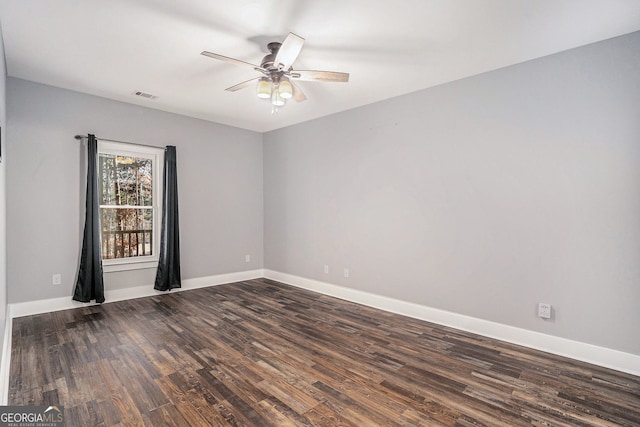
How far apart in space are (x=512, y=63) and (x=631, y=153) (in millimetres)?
1268

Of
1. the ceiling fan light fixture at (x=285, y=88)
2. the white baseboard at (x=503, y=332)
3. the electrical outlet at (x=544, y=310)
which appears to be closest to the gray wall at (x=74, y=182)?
the white baseboard at (x=503, y=332)

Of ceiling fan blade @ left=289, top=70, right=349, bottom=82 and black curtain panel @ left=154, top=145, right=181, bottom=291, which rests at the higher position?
ceiling fan blade @ left=289, top=70, right=349, bottom=82

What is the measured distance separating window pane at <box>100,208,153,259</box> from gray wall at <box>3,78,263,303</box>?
30 cm

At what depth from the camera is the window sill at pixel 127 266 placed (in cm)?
429

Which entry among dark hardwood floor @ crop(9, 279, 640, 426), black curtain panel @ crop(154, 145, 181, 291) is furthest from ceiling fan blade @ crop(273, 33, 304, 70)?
black curtain panel @ crop(154, 145, 181, 291)

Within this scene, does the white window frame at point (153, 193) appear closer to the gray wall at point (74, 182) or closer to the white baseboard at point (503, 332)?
the gray wall at point (74, 182)

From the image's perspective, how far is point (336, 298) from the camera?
467 centimetres

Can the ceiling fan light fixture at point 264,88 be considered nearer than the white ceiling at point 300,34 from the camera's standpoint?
No

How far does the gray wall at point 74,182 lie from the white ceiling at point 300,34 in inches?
16.3

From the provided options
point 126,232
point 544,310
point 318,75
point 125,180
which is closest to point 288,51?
point 318,75

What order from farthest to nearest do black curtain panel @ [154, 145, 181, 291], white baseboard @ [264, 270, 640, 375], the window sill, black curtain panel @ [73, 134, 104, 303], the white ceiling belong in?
black curtain panel @ [154, 145, 181, 291] → the window sill → black curtain panel @ [73, 134, 104, 303] → white baseboard @ [264, 270, 640, 375] → the white ceiling

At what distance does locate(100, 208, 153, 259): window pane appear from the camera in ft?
14.4

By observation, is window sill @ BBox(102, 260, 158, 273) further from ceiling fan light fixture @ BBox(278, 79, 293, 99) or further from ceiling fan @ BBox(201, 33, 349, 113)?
ceiling fan light fixture @ BBox(278, 79, 293, 99)

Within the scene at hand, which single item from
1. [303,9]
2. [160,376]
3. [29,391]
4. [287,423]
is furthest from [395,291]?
[29,391]
